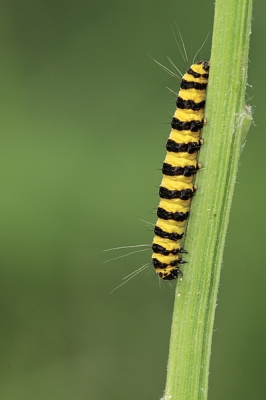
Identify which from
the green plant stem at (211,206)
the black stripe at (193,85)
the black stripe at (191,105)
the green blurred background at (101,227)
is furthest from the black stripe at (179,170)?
the green blurred background at (101,227)

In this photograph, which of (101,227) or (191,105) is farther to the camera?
(101,227)

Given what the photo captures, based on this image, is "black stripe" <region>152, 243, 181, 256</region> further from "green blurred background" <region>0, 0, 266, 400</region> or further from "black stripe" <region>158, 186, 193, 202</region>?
"green blurred background" <region>0, 0, 266, 400</region>

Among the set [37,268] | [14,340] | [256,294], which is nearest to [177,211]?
[256,294]

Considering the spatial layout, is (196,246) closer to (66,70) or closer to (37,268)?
(37,268)

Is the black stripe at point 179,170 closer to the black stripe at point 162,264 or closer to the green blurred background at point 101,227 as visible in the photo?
the black stripe at point 162,264

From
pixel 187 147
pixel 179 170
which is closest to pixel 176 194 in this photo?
pixel 179 170

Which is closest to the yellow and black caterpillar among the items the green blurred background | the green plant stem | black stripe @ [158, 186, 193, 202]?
black stripe @ [158, 186, 193, 202]

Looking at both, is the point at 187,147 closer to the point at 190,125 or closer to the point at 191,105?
the point at 190,125
